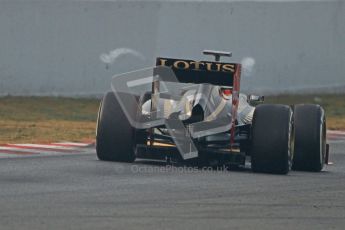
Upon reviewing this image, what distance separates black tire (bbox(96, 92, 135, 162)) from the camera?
552 inches

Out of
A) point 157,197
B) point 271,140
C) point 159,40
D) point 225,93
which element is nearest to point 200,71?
point 225,93

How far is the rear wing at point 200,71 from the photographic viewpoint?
1390cm

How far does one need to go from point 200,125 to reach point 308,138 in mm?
1583

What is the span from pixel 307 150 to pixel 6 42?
949cm

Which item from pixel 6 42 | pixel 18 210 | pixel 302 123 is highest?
pixel 6 42

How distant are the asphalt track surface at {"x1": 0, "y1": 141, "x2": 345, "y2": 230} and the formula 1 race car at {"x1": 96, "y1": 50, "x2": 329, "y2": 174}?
0.24 m

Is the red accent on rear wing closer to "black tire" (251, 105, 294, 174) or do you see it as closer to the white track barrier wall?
"black tire" (251, 105, 294, 174)

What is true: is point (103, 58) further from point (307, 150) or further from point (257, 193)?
point (257, 193)

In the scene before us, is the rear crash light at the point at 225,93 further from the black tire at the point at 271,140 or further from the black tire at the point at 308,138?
the black tire at the point at 308,138

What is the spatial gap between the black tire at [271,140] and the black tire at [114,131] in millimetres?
1575

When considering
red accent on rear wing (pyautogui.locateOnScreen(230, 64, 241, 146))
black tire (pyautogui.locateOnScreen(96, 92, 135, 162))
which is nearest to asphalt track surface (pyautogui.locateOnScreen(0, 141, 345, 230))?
black tire (pyautogui.locateOnScreen(96, 92, 135, 162))

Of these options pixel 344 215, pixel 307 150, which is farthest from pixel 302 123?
pixel 344 215

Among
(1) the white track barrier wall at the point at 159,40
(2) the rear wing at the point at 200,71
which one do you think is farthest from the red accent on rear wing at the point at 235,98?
(1) the white track barrier wall at the point at 159,40

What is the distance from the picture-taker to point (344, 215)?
10.2 metres
